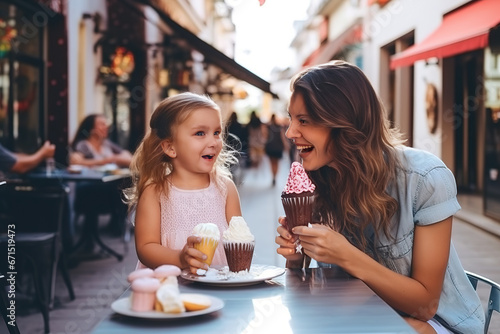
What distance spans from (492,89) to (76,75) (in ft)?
20.6

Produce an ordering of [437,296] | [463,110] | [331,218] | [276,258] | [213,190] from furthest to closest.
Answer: [463,110] → [276,258] → [213,190] → [331,218] → [437,296]

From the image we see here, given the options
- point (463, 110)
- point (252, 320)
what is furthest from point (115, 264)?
point (463, 110)

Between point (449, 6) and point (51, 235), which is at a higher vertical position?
point (449, 6)

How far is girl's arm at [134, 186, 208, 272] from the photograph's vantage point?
2377 mm

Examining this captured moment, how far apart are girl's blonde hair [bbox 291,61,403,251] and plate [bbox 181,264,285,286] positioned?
0.35 m

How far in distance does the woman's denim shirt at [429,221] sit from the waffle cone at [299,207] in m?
0.31

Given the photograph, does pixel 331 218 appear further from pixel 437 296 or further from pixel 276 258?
pixel 276 258

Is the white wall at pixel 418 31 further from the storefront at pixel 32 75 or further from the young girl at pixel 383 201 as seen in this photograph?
the young girl at pixel 383 201

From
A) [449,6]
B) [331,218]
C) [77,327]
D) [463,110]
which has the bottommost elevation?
[77,327]

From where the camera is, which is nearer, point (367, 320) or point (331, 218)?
point (367, 320)

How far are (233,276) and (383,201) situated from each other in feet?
1.83

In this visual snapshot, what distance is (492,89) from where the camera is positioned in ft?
30.8

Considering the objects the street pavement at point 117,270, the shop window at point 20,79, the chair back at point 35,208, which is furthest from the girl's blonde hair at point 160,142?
the shop window at point 20,79

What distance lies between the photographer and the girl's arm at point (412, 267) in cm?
199
